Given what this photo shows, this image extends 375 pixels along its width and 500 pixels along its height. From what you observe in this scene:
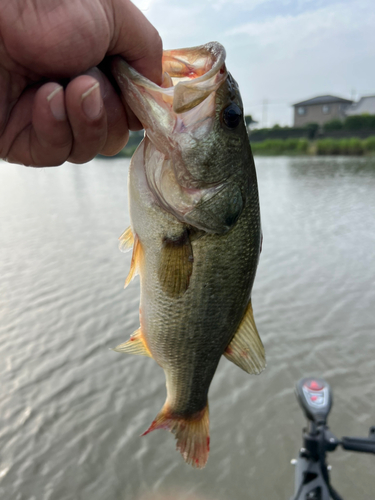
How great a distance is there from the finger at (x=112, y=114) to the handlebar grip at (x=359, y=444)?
2541mm

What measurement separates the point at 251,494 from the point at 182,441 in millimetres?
2343

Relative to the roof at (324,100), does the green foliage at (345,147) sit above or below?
below

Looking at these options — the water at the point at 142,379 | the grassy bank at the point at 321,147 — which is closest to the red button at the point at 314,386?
the water at the point at 142,379

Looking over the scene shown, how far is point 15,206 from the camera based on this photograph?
15180 mm

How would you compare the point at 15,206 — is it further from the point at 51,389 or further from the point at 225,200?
the point at 225,200

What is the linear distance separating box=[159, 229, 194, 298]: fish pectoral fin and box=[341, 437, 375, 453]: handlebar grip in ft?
6.48

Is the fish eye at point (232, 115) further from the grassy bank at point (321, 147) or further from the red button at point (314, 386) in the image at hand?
the grassy bank at point (321, 147)

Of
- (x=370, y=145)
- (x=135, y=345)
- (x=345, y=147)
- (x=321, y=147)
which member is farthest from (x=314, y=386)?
Result: (x=321, y=147)

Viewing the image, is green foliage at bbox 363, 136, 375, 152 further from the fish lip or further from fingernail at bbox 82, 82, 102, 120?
fingernail at bbox 82, 82, 102, 120

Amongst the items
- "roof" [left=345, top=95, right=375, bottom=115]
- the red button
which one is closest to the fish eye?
the red button

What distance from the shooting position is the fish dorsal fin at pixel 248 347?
75.4 inches

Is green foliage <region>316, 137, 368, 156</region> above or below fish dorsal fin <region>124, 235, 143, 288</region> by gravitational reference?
below

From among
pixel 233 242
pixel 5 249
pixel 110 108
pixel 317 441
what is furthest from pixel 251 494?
pixel 5 249

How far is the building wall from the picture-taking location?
51.2m
